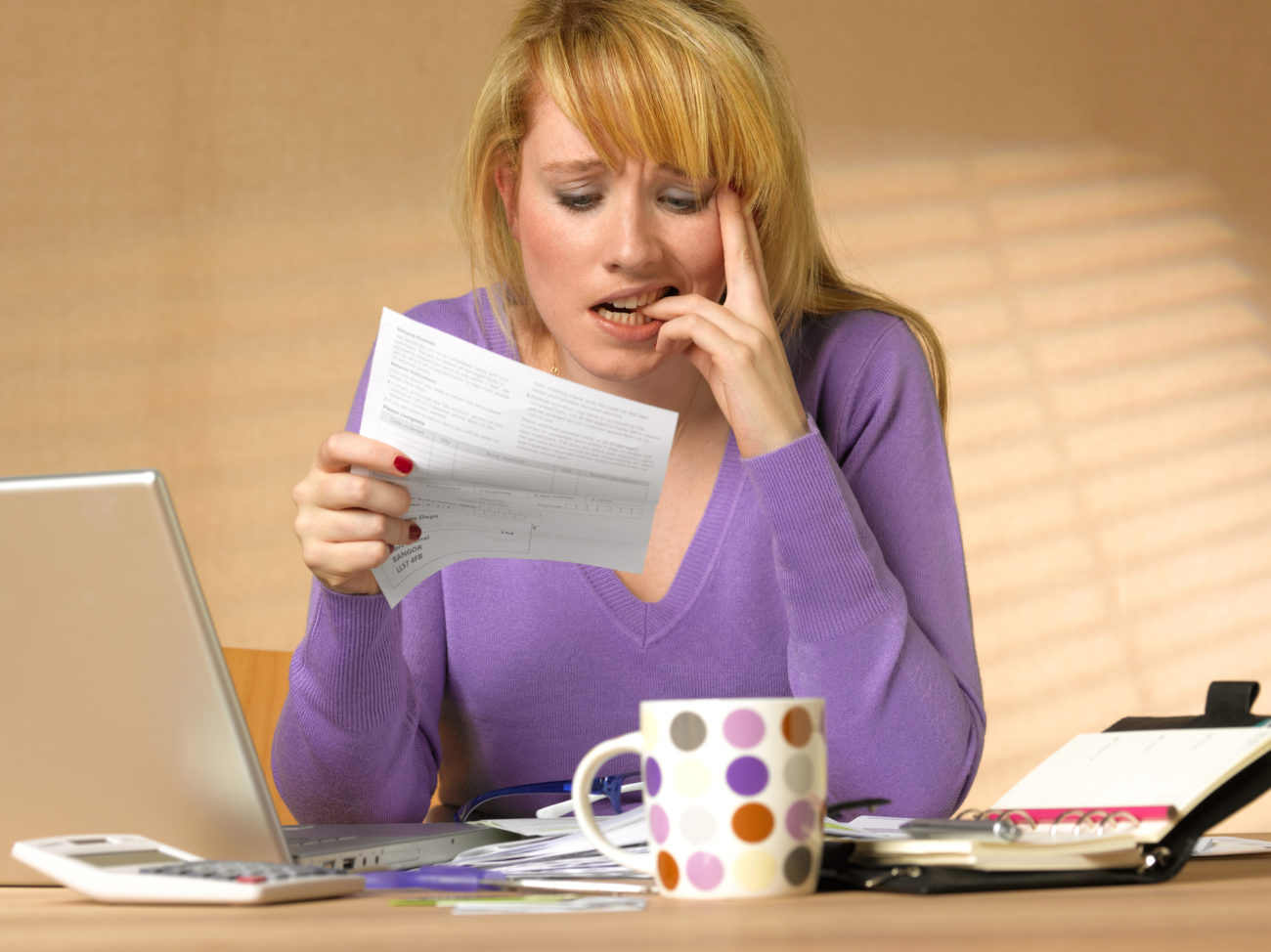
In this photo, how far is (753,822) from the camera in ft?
1.81

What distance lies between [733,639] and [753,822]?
2.31ft

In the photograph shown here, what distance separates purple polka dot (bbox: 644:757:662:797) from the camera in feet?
1.86

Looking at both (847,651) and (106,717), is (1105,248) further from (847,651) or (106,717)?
(106,717)

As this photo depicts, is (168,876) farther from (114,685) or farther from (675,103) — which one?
(675,103)

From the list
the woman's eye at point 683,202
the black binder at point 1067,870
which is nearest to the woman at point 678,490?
the woman's eye at point 683,202

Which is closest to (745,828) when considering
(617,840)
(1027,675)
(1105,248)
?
(617,840)

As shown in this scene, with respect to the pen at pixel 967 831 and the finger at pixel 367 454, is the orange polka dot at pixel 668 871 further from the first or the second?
the finger at pixel 367 454

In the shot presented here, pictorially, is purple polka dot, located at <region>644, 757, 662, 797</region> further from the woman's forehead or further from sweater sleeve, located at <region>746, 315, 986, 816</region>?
the woman's forehead

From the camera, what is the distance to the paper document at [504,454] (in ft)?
2.82

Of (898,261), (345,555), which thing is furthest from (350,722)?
(898,261)

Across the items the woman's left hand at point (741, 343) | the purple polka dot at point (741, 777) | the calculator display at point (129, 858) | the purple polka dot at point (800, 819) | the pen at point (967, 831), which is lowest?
the pen at point (967, 831)

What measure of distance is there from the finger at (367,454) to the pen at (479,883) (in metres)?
0.35

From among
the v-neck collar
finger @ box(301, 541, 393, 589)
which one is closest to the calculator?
finger @ box(301, 541, 393, 589)

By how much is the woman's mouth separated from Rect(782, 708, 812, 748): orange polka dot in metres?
0.70
